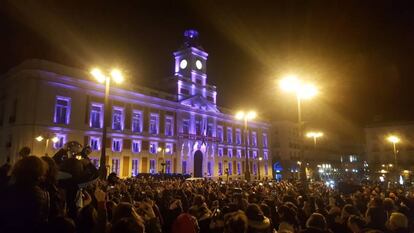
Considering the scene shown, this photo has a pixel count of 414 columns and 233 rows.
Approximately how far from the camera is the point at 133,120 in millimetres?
46156

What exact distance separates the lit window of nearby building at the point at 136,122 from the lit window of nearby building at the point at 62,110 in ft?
32.0

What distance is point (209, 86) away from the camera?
202 feet

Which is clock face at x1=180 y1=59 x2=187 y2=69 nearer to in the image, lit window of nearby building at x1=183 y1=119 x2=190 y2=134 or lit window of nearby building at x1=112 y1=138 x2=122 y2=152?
lit window of nearby building at x1=183 y1=119 x2=190 y2=134

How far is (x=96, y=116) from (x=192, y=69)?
21631 millimetres

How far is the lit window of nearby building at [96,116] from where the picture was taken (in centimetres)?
4085

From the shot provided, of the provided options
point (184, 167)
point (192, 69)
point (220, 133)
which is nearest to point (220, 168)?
point (220, 133)

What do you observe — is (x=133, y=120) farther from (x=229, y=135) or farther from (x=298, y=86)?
(x=298, y=86)

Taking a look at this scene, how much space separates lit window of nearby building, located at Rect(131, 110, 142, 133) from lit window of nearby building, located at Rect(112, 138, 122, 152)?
2.92m

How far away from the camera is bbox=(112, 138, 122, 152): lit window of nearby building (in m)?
42.8

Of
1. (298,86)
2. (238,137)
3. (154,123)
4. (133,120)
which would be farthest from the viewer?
(238,137)

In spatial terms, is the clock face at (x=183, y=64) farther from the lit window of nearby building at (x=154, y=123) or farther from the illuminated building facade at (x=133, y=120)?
the lit window of nearby building at (x=154, y=123)

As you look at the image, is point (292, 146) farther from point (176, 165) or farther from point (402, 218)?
point (402, 218)

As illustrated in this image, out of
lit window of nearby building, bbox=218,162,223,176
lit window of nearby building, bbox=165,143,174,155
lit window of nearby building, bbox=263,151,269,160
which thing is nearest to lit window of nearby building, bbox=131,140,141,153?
lit window of nearby building, bbox=165,143,174,155

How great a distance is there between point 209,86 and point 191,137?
41.0 ft
